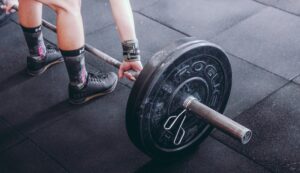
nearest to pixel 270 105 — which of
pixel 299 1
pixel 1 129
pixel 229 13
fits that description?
pixel 229 13

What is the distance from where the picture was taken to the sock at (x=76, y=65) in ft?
5.27

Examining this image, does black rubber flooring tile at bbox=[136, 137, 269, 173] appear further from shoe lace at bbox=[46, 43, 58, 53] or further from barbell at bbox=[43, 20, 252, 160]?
shoe lace at bbox=[46, 43, 58, 53]

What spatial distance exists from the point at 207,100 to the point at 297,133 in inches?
16.3

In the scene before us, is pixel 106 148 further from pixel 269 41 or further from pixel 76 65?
pixel 269 41

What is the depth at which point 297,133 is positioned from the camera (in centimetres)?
157

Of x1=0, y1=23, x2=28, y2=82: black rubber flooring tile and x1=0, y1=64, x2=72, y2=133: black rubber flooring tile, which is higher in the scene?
x1=0, y1=64, x2=72, y2=133: black rubber flooring tile

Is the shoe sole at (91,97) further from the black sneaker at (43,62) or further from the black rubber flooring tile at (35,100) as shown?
the black sneaker at (43,62)

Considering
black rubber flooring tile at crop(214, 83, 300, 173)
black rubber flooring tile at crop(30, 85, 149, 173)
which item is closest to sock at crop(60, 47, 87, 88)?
black rubber flooring tile at crop(30, 85, 149, 173)

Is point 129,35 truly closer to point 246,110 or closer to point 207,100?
point 207,100

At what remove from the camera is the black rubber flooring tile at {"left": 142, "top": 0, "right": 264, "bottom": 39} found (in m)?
2.23

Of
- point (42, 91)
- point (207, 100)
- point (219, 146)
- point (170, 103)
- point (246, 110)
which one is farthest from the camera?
point (42, 91)

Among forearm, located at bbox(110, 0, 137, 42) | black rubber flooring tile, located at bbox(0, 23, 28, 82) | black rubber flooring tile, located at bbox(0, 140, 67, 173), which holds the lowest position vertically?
black rubber flooring tile, located at bbox(0, 23, 28, 82)

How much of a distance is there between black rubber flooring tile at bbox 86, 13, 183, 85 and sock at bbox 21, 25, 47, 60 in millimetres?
247

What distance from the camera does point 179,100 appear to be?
1323 millimetres
